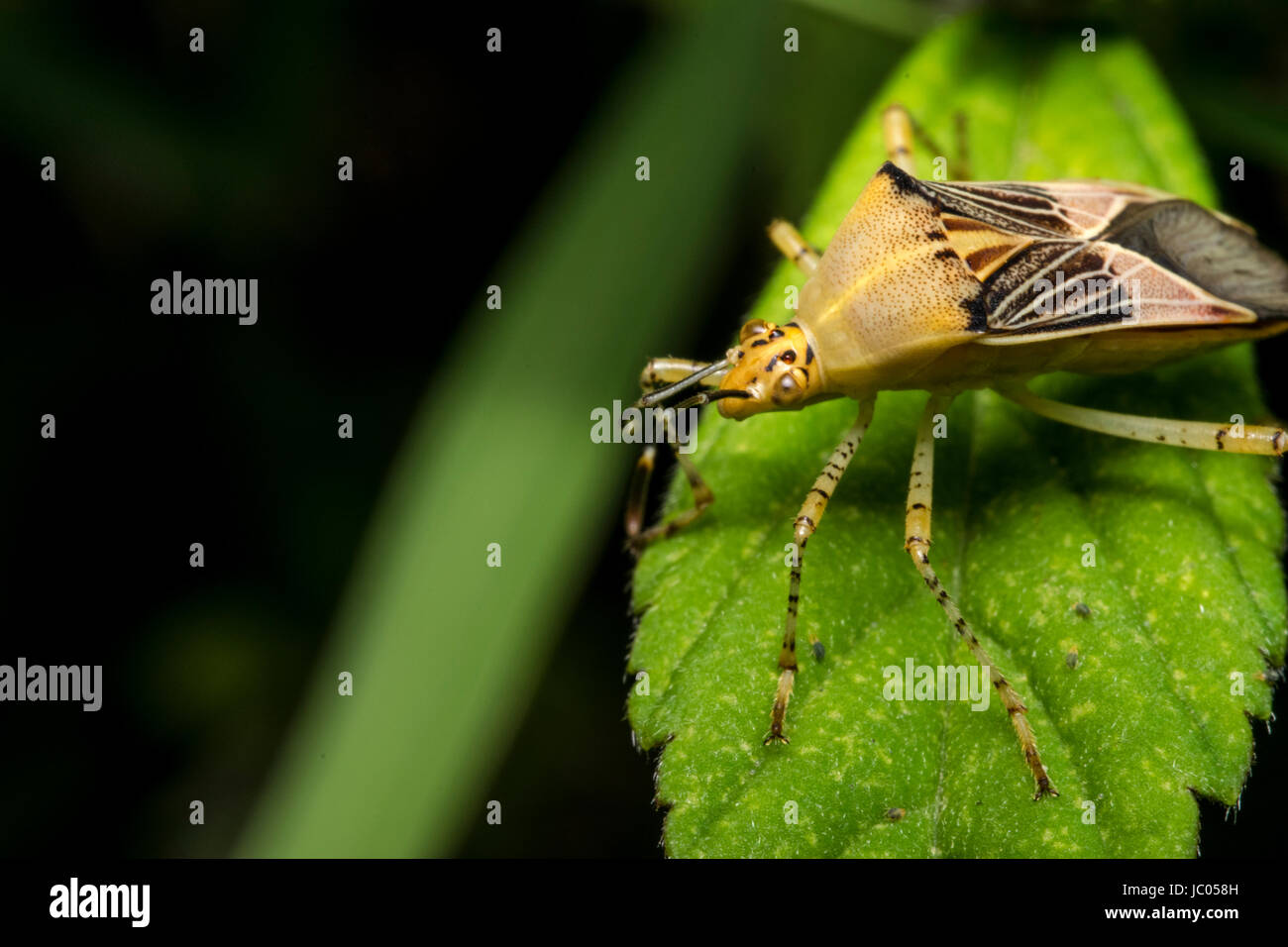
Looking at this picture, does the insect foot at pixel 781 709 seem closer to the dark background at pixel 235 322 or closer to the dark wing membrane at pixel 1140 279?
the dark wing membrane at pixel 1140 279

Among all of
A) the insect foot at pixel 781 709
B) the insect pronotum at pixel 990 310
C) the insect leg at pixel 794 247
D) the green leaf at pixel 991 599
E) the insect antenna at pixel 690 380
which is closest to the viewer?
the green leaf at pixel 991 599

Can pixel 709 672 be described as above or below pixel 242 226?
below

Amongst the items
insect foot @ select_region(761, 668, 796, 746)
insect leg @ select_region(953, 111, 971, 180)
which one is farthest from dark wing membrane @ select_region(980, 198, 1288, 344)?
insect foot @ select_region(761, 668, 796, 746)

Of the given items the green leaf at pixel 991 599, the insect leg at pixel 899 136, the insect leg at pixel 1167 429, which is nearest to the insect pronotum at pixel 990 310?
the insect leg at pixel 1167 429

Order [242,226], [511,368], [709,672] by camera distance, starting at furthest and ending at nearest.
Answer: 1. [242,226]
2. [511,368]
3. [709,672]

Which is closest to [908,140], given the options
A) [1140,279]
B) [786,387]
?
[1140,279]
